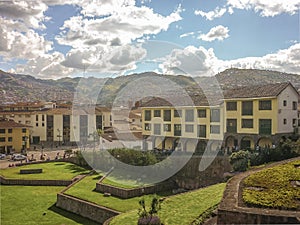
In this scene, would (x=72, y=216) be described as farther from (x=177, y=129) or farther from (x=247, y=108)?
(x=177, y=129)

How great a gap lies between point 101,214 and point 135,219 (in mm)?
5155

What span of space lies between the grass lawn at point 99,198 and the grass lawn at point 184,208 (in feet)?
12.4

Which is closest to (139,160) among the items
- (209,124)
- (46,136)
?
(209,124)

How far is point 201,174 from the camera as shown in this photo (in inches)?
1013

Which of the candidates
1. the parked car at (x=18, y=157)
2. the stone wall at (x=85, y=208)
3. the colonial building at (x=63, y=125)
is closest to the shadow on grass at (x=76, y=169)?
the parked car at (x=18, y=157)

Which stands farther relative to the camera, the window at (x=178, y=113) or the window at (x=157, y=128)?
the window at (x=157, y=128)

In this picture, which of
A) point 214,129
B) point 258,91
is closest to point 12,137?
point 214,129

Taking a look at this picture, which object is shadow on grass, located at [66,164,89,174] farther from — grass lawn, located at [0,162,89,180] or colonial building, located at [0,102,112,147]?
colonial building, located at [0,102,112,147]

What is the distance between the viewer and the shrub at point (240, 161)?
23344mm

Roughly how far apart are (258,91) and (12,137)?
3367 centimetres

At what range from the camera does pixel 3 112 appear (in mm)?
64812

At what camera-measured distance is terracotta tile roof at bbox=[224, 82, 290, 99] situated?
2909cm

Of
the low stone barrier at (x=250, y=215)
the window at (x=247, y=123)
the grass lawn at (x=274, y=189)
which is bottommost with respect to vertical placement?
the low stone barrier at (x=250, y=215)

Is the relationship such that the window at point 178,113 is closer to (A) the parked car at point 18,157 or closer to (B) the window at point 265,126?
(B) the window at point 265,126
